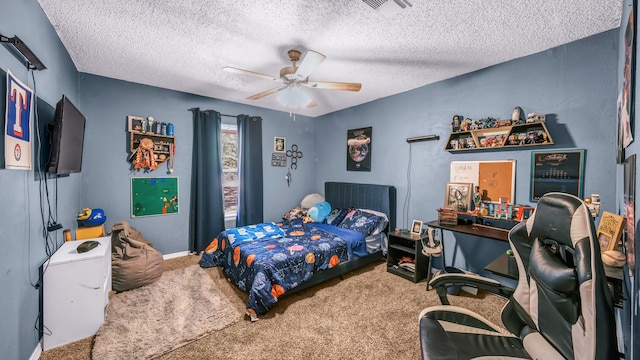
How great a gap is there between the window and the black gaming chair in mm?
3824

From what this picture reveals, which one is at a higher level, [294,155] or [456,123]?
[456,123]

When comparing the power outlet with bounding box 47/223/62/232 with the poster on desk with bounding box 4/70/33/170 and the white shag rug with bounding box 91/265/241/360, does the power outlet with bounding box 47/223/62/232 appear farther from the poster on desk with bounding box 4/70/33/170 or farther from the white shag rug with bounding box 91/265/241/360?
the white shag rug with bounding box 91/265/241/360

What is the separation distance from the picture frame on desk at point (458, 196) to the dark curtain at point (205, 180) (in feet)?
11.5

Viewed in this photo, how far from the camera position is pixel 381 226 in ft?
12.0

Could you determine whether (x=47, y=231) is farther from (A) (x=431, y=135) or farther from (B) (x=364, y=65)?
(A) (x=431, y=135)

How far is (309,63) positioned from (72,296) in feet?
9.10

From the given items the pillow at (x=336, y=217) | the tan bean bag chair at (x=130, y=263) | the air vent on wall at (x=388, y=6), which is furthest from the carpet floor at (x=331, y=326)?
the air vent on wall at (x=388, y=6)

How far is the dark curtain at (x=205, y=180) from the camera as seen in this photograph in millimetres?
3973

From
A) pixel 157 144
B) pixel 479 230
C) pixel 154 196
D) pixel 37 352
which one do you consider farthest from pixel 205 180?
pixel 479 230

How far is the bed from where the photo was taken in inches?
96.6

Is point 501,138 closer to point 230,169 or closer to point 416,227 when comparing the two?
point 416,227

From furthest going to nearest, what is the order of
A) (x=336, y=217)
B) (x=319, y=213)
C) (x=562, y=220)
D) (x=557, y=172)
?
1. (x=319, y=213)
2. (x=336, y=217)
3. (x=557, y=172)
4. (x=562, y=220)

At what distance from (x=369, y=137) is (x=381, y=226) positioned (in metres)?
1.57

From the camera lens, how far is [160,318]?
2299mm
